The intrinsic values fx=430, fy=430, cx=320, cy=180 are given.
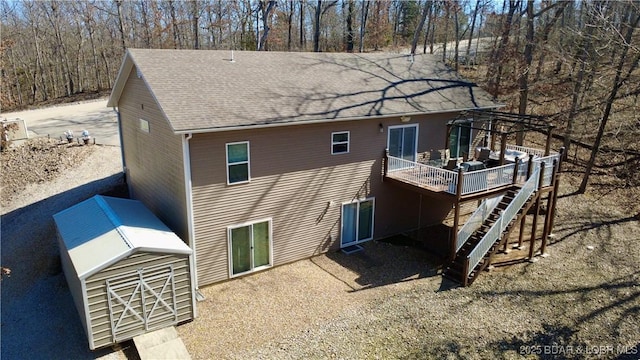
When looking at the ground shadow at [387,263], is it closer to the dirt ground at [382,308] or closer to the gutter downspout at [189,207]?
the dirt ground at [382,308]

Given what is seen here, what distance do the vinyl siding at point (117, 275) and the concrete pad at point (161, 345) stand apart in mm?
224

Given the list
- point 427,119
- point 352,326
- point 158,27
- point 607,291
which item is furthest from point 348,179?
point 158,27

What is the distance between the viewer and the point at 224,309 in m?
10.8

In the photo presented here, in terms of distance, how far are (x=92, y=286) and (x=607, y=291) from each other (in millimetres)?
13607

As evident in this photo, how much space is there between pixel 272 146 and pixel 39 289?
7.73 metres

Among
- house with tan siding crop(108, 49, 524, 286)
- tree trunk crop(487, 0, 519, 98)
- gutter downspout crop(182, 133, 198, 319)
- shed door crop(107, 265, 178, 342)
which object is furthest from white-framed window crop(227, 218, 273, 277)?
tree trunk crop(487, 0, 519, 98)

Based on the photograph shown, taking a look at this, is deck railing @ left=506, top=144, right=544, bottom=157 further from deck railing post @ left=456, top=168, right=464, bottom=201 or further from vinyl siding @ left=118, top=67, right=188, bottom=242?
vinyl siding @ left=118, top=67, right=188, bottom=242

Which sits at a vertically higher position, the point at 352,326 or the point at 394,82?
the point at 394,82

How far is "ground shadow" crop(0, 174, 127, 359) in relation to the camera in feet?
31.6

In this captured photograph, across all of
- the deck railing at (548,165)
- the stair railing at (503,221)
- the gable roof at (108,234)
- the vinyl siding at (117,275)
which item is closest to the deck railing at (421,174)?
the stair railing at (503,221)

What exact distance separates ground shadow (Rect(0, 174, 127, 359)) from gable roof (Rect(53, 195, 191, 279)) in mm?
1735

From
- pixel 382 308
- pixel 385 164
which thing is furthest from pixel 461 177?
pixel 382 308

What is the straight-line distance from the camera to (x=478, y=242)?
13.4 m

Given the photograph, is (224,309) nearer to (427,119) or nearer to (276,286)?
(276,286)
